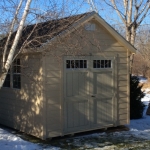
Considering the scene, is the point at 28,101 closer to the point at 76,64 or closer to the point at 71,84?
the point at 71,84

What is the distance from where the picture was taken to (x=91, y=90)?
9.67 metres

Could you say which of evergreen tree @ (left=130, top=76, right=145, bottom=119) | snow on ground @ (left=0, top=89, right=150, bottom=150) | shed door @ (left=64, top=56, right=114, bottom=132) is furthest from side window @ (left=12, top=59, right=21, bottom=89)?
evergreen tree @ (left=130, top=76, right=145, bottom=119)

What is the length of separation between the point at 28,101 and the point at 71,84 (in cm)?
137

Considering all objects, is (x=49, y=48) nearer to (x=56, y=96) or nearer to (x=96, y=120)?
(x=56, y=96)

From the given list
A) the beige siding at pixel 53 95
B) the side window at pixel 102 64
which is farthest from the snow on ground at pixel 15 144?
the side window at pixel 102 64

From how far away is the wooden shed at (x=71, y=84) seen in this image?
28.2ft

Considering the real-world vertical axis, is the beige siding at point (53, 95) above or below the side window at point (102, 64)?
below

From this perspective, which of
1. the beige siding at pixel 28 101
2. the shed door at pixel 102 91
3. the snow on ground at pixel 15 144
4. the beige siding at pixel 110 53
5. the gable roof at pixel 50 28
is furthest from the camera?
the shed door at pixel 102 91

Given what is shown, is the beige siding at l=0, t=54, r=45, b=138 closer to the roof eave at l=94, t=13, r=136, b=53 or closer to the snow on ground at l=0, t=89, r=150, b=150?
the snow on ground at l=0, t=89, r=150, b=150

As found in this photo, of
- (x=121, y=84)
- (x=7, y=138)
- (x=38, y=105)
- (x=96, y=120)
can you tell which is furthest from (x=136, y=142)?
(x=7, y=138)

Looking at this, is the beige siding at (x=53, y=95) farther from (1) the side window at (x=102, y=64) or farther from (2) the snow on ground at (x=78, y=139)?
(1) the side window at (x=102, y=64)

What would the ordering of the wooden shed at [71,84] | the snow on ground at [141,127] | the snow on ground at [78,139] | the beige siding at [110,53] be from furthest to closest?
the snow on ground at [141,127]
the beige siding at [110,53]
the wooden shed at [71,84]
the snow on ground at [78,139]

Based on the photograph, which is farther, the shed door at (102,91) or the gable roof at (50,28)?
the shed door at (102,91)

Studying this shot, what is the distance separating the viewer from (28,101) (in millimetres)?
9164
